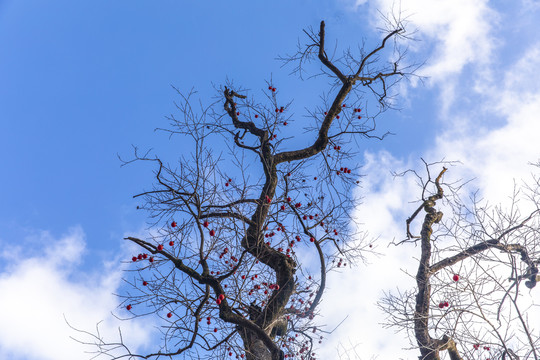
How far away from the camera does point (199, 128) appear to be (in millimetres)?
4297

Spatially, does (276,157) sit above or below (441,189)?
above

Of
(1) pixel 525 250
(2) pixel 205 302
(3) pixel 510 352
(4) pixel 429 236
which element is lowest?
(3) pixel 510 352

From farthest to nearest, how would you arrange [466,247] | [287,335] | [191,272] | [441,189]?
[441,189]
[287,335]
[466,247]
[191,272]

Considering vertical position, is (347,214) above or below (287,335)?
above

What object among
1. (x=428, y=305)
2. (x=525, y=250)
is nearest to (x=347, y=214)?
(x=428, y=305)

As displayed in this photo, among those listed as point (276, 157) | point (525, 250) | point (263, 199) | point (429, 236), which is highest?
point (276, 157)

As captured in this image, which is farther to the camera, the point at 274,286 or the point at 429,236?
the point at 429,236

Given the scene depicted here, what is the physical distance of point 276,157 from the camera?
5914mm

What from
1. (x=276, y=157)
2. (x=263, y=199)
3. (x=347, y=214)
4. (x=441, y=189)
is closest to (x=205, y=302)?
(x=263, y=199)

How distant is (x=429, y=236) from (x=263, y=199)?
240cm

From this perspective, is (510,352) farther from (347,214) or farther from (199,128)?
(199,128)

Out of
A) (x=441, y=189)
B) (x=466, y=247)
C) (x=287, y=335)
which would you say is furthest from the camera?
(x=441, y=189)

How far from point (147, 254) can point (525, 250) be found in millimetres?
4569

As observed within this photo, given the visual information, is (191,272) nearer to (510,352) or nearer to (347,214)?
(347,214)
